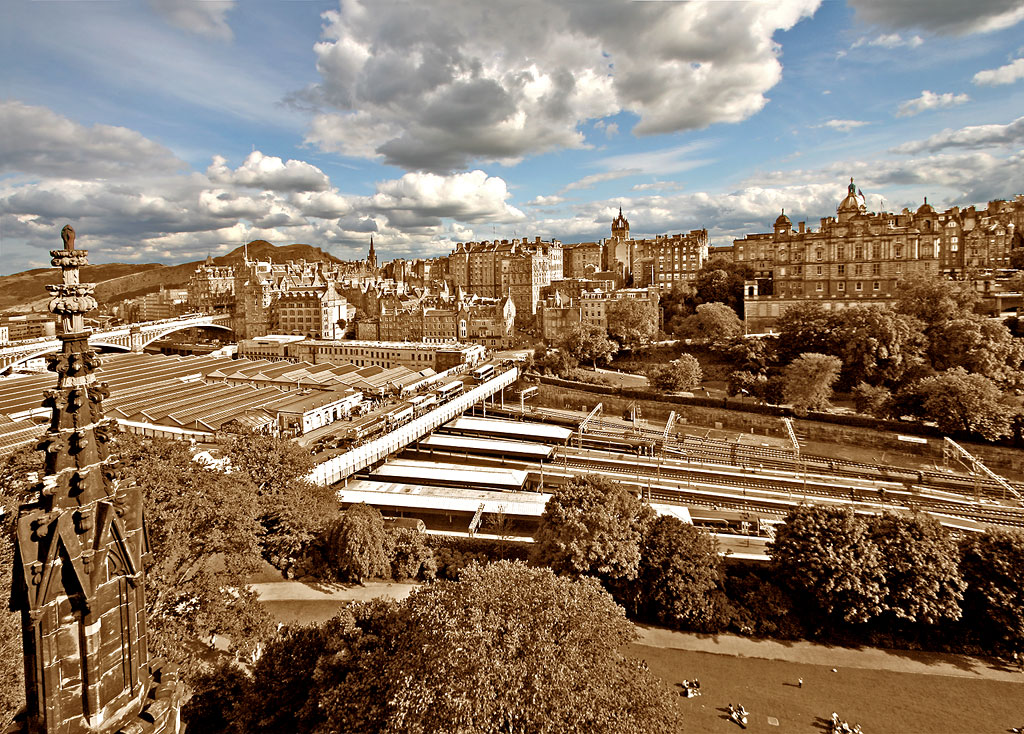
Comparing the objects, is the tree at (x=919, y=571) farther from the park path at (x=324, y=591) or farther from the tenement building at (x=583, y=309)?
the tenement building at (x=583, y=309)

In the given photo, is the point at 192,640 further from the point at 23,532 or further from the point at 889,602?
the point at 889,602

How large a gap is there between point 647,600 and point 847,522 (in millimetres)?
6519

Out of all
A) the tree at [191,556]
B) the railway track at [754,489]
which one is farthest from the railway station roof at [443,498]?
the tree at [191,556]

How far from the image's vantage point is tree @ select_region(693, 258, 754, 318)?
205 feet

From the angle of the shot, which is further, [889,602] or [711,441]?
[711,441]

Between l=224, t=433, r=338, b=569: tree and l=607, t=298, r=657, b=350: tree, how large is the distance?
40.5 metres

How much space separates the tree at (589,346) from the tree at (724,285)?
1473 cm

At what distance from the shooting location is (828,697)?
48.0 ft

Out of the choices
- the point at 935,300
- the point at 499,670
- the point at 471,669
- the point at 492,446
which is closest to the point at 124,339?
the point at 492,446

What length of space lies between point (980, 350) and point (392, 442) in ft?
122

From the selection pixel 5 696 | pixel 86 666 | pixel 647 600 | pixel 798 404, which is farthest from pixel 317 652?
pixel 798 404

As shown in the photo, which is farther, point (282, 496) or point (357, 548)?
point (282, 496)

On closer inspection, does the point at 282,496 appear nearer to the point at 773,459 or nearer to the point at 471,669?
the point at 471,669

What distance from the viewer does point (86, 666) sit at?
13.1 ft
